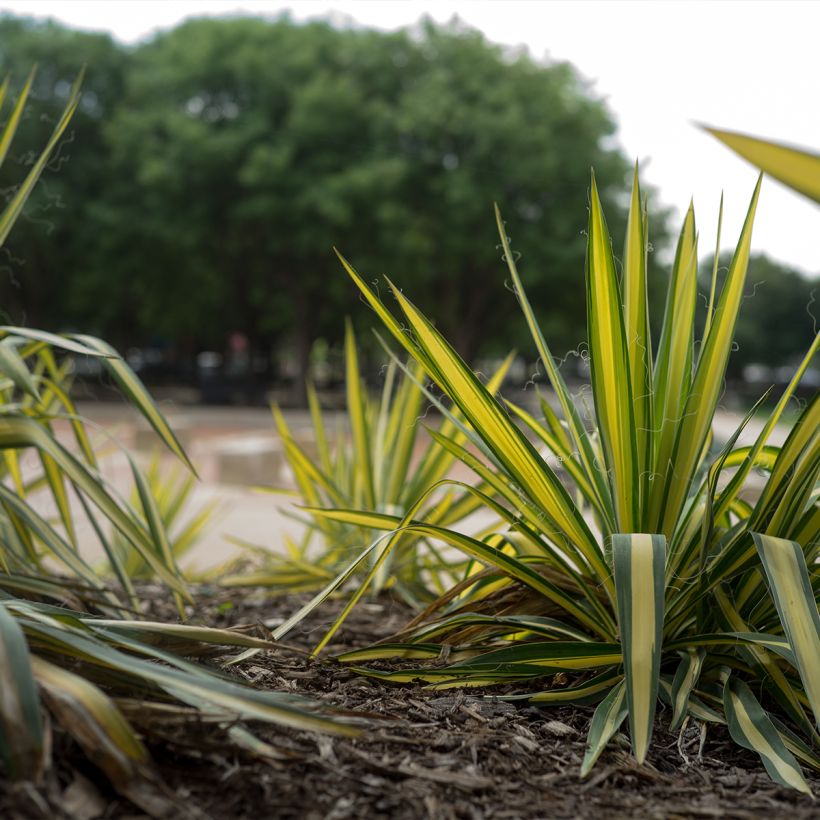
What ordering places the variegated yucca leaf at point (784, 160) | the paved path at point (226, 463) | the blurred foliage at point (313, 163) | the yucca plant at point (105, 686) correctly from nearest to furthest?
the variegated yucca leaf at point (784, 160) → the yucca plant at point (105, 686) → the paved path at point (226, 463) → the blurred foliage at point (313, 163)

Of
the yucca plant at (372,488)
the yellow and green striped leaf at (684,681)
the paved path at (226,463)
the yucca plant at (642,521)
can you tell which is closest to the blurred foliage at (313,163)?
the paved path at (226,463)

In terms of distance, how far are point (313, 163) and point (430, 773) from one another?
926 inches

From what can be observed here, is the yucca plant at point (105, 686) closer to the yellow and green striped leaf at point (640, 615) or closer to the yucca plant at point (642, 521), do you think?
the yucca plant at point (642, 521)

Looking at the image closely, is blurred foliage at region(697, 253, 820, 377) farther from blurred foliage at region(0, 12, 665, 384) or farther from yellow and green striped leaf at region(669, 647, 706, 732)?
yellow and green striped leaf at region(669, 647, 706, 732)

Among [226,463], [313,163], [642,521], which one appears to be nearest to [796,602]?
[642,521]

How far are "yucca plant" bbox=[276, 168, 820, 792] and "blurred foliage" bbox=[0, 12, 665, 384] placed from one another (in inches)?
832

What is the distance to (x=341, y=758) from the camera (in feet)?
5.35

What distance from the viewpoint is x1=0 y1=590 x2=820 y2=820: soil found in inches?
57.5

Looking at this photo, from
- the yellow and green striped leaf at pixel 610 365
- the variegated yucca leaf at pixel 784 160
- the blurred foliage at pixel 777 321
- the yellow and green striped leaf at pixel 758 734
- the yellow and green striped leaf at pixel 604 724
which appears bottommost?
the blurred foliage at pixel 777 321

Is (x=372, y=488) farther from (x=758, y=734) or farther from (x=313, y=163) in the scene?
(x=313, y=163)

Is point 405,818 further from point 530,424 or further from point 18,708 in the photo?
point 530,424

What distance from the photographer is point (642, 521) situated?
6.81 ft

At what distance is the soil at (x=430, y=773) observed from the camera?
1.46 meters

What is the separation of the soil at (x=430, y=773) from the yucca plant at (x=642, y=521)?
0.27ft
